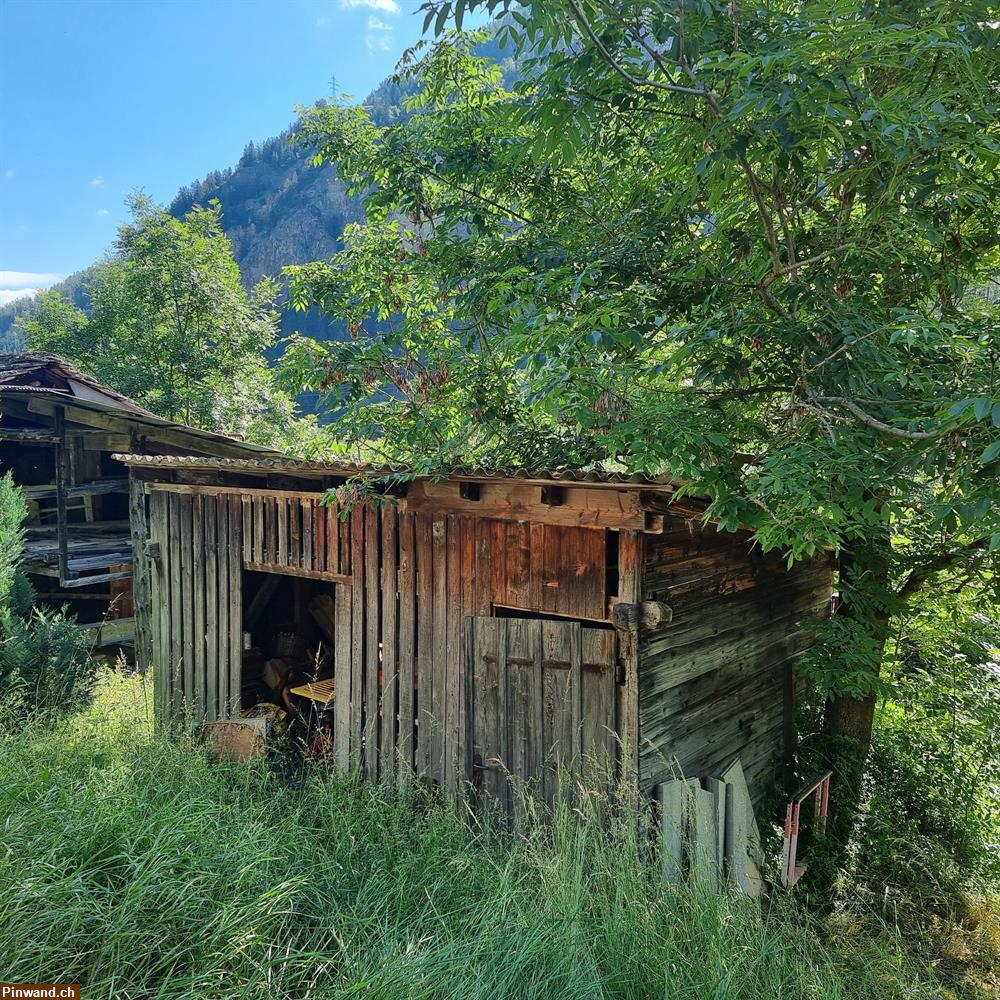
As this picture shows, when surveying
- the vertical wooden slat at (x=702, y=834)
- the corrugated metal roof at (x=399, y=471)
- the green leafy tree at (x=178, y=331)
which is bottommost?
the vertical wooden slat at (x=702, y=834)

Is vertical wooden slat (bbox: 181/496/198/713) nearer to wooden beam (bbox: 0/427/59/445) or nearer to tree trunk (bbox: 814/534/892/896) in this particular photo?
wooden beam (bbox: 0/427/59/445)

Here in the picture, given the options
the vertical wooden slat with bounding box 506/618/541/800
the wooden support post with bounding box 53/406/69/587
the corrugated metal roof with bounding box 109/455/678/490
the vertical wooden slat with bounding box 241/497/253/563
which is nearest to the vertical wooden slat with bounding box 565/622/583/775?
the vertical wooden slat with bounding box 506/618/541/800

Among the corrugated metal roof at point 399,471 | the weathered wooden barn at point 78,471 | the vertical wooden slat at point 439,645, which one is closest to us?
the corrugated metal roof at point 399,471

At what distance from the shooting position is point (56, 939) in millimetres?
2229

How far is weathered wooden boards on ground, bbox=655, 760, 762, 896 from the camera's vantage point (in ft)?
12.4

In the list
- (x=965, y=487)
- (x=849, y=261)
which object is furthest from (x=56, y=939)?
(x=849, y=261)

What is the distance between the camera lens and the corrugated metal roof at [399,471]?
137 inches

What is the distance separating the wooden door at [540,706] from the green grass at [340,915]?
0.38m

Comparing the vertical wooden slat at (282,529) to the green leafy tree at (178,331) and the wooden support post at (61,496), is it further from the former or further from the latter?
the green leafy tree at (178,331)

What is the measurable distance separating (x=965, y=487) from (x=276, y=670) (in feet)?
23.1

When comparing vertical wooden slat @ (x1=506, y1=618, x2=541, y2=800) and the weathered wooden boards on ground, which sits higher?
vertical wooden slat @ (x1=506, y1=618, x2=541, y2=800)

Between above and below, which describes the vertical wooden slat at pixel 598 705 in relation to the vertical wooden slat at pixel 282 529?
below

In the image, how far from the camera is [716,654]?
4707 mm

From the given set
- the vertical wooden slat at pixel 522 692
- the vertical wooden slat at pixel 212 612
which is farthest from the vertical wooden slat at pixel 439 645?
the vertical wooden slat at pixel 212 612
